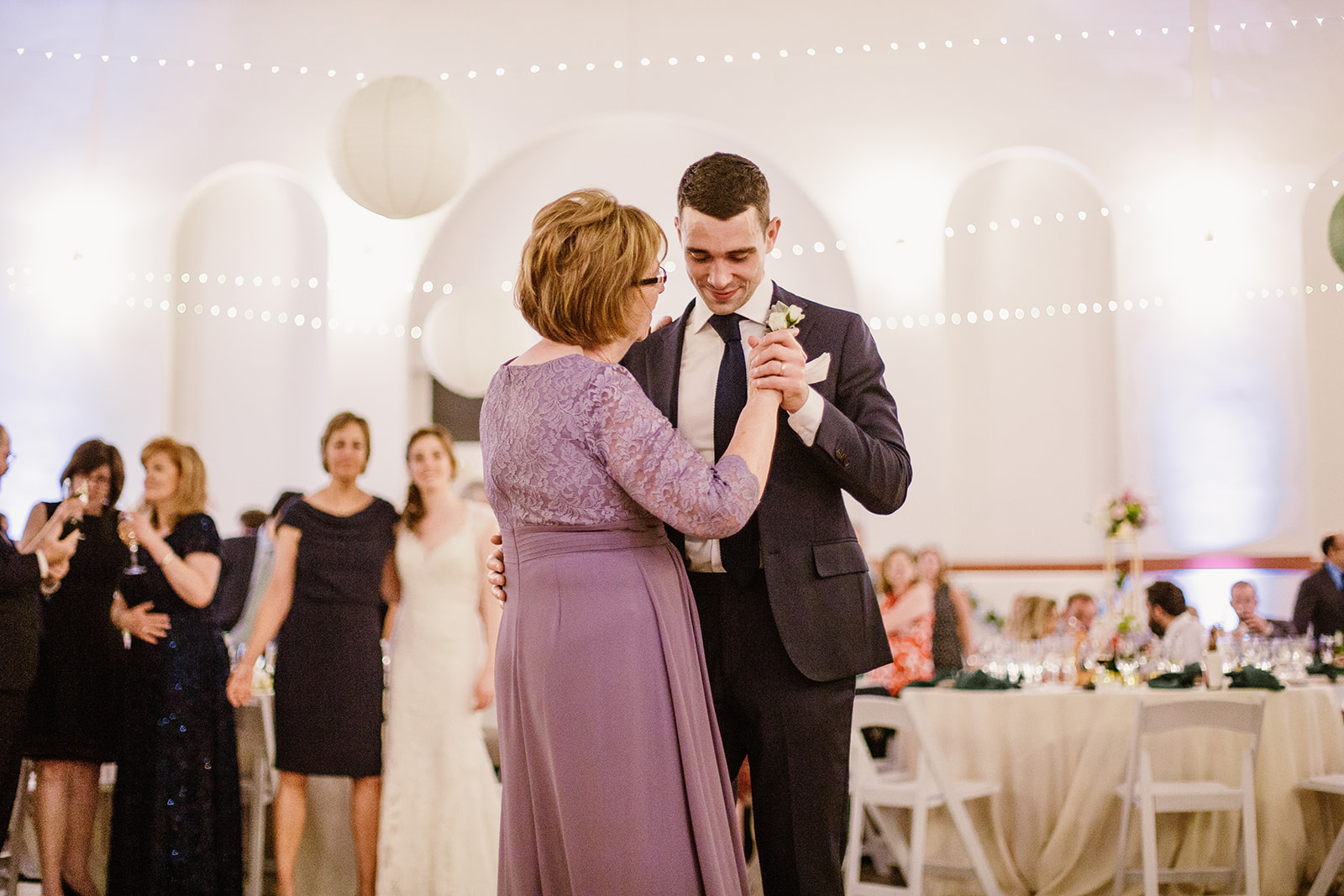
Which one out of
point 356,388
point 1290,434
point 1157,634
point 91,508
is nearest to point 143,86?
point 356,388

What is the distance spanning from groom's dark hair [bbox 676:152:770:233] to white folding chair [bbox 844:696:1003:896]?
2.41 meters

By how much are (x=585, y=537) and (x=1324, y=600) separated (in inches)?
247

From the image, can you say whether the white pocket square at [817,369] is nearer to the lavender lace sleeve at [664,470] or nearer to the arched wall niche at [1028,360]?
the lavender lace sleeve at [664,470]

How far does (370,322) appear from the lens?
9070 millimetres

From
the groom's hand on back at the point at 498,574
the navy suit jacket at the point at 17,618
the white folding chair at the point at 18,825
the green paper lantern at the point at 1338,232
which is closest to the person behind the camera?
the groom's hand on back at the point at 498,574

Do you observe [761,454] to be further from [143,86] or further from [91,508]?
[143,86]

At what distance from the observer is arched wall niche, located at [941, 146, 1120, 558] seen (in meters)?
8.98

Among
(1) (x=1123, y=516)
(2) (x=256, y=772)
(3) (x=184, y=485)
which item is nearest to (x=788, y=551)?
(3) (x=184, y=485)

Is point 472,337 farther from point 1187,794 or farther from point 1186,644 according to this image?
point 1187,794

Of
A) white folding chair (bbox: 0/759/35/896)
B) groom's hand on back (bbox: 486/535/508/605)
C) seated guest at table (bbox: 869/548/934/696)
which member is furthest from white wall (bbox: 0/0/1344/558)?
groom's hand on back (bbox: 486/535/508/605)

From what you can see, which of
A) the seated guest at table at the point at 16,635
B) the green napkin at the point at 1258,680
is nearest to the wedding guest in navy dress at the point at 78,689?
the seated guest at table at the point at 16,635

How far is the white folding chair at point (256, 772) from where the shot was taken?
448cm

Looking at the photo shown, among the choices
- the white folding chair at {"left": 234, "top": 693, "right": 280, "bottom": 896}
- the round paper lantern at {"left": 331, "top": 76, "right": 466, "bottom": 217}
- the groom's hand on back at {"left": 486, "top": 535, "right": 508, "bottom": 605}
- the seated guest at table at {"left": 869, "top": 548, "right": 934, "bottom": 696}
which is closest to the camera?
the groom's hand on back at {"left": 486, "top": 535, "right": 508, "bottom": 605}

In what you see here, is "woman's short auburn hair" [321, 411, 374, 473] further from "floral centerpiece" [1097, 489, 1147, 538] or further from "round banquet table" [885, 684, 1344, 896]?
"floral centerpiece" [1097, 489, 1147, 538]
